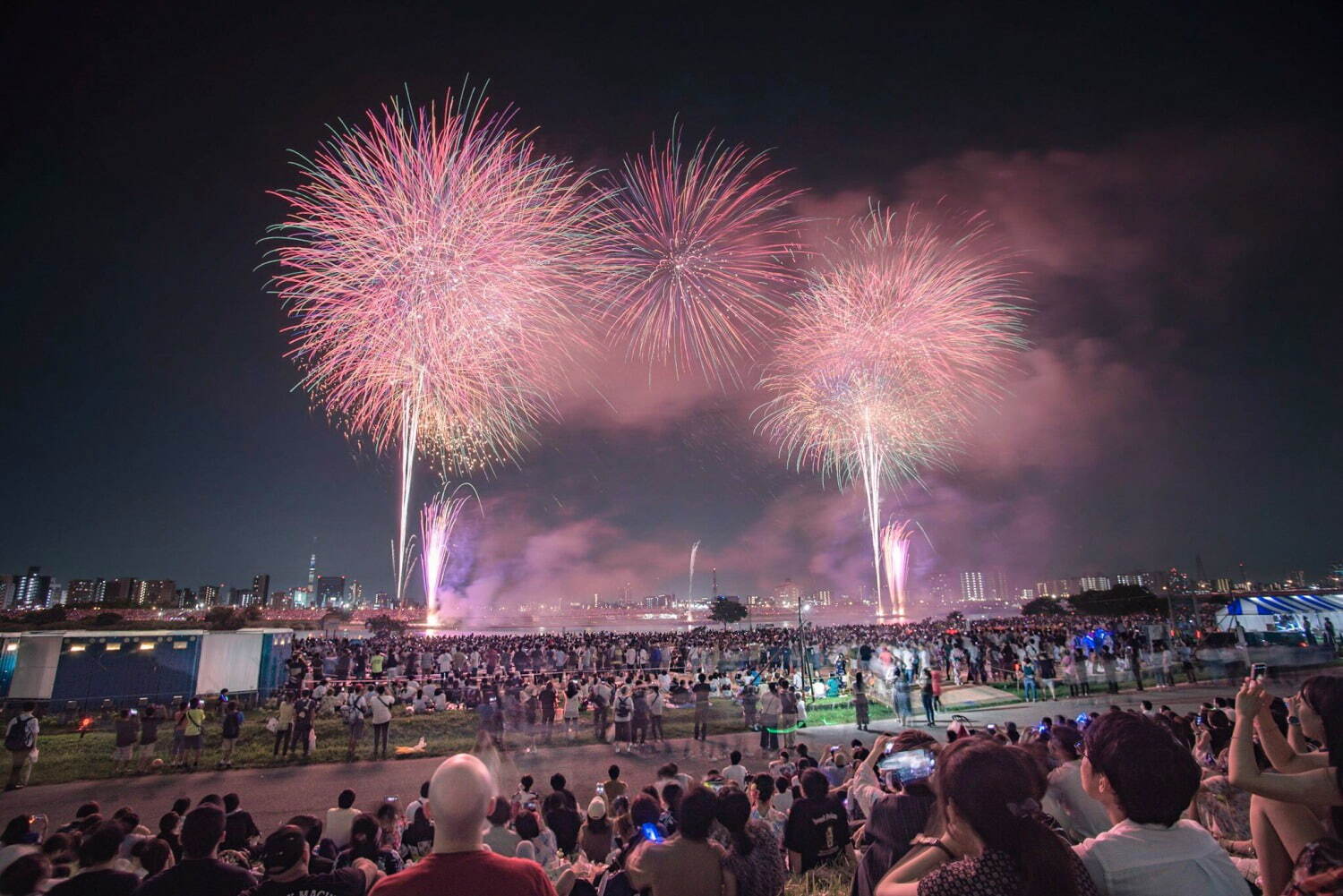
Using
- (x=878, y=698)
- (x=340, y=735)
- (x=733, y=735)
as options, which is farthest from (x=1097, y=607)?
(x=340, y=735)

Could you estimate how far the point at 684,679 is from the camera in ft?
80.3

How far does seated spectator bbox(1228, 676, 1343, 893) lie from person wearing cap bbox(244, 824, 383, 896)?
15.7 ft

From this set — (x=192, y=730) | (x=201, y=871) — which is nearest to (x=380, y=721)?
(x=192, y=730)

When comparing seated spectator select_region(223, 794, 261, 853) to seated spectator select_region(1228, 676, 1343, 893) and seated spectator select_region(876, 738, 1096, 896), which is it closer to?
seated spectator select_region(876, 738, 1096, 896)

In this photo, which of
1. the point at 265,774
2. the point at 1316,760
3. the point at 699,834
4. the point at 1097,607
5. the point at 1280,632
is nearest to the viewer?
the point at 1316,760

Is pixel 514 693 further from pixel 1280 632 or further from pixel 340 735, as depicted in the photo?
pixel 1280 632

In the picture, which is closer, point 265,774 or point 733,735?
point 265,774

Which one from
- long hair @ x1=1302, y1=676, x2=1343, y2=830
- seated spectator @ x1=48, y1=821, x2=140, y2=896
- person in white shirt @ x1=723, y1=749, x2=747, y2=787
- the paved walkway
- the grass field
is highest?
long hair @ x1=1302, y1=676, x2=1343, y2=830

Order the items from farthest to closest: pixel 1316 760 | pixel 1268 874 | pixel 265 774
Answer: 1. pixel 265 774
2. pixel 1316 760
3. pixel 1268 874

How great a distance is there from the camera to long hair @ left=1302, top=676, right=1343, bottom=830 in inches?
113

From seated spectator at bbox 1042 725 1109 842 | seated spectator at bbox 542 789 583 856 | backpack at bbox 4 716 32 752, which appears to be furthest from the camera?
backpack at bbox 4 716 32 752

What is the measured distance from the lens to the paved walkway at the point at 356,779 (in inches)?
479

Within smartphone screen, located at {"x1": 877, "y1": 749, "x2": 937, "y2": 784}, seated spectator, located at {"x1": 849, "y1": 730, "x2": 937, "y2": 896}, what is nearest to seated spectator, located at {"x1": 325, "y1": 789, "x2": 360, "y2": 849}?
seated spectator, located at {"x1": 849, "y1": 730, "x2": 937, "y2": 896}

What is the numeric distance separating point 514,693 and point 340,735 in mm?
4945
